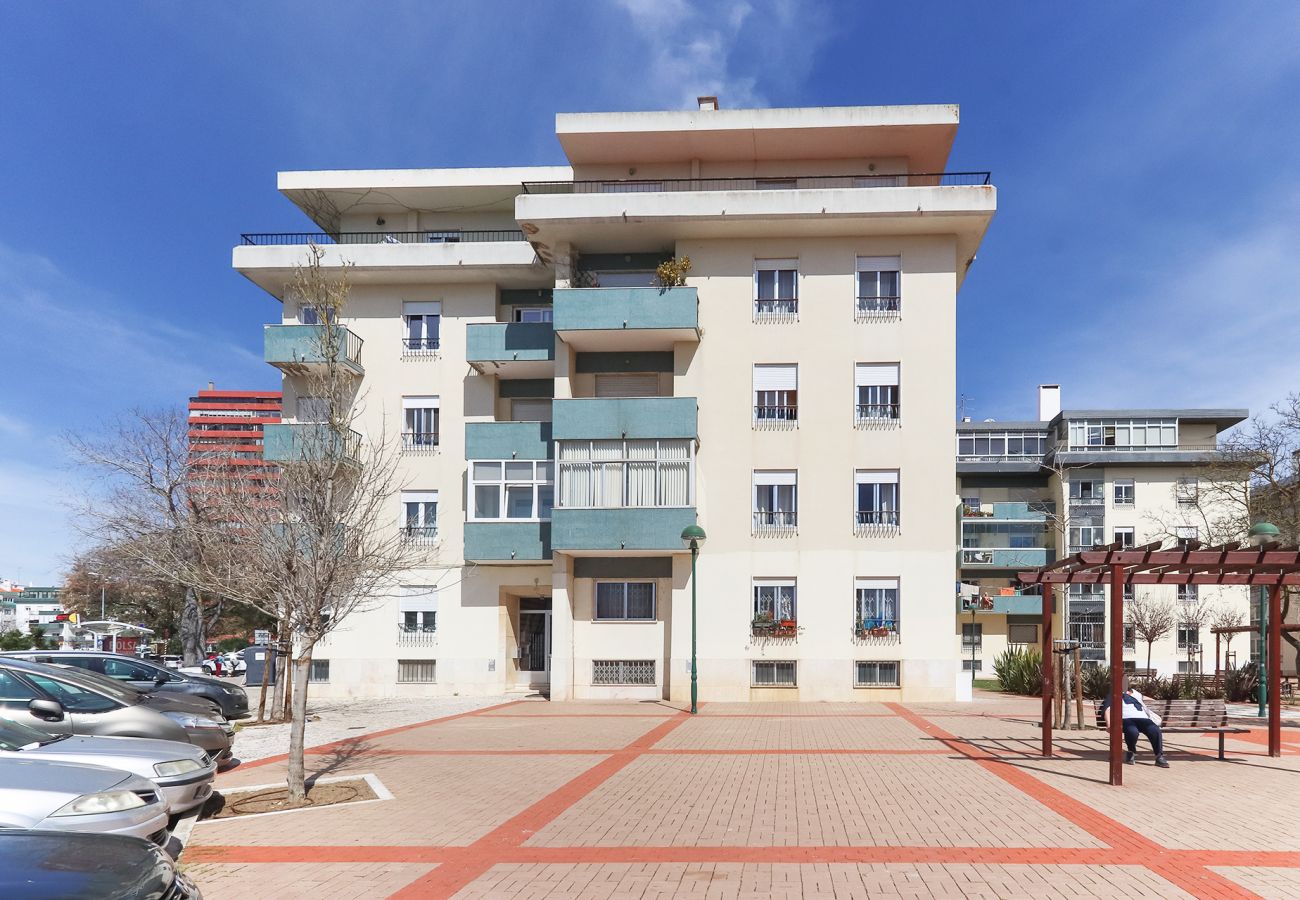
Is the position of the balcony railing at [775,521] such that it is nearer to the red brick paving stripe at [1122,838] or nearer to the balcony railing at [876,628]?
the balcony railing at [876,628]

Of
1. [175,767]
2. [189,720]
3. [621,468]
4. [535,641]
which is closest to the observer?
[175,767]

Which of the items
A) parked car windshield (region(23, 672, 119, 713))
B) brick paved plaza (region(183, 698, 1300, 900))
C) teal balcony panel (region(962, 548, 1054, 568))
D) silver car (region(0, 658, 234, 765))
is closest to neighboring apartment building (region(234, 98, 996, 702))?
brick paved plaza (region(183, 698, 1300, 900))

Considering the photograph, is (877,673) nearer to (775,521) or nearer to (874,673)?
(874,673)

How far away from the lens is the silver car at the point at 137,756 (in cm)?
914

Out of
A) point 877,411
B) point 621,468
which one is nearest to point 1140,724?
point 877,411

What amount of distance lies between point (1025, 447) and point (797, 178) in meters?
35.4

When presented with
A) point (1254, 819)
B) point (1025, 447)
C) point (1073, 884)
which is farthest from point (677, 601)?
point (1025, 447)

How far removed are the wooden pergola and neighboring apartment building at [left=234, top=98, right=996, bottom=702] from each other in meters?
9.98

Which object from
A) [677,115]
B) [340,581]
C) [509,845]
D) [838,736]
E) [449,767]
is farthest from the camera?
[677,115]

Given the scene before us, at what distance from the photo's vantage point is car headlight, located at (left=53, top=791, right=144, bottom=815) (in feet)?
23.9

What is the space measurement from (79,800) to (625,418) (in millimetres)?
17959

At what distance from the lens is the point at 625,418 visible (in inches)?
968

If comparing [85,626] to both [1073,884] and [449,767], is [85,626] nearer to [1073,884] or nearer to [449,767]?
[449,767]

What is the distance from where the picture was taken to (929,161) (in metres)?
27.0
